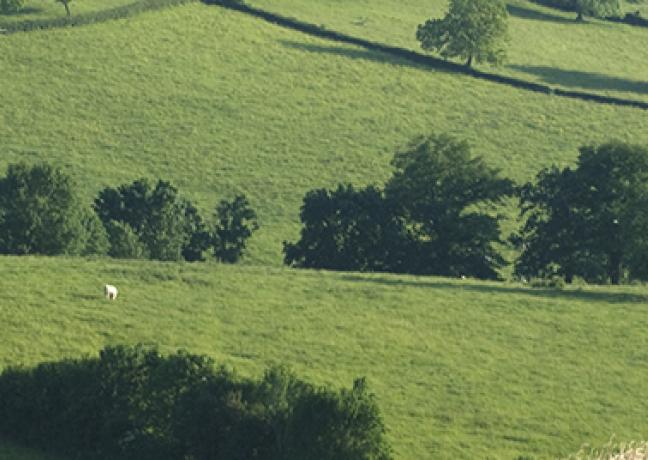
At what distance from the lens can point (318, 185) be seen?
455 feet

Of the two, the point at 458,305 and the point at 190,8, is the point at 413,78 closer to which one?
the point at 190,8

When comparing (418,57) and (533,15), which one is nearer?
(418,57)

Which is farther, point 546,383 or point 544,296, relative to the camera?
point 544,296

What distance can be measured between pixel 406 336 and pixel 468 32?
83610 millimetres

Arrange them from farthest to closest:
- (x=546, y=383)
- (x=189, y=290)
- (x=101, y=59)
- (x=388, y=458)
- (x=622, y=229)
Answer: (x=101, y=59) < (x=622, y=229) < (x=189, y=290) < (x=546, y=383) < (x=388, y=458)

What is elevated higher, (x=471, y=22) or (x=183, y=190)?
(x=471, y=22)

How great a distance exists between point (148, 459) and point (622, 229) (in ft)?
161

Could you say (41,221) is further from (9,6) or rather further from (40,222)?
(9,6)

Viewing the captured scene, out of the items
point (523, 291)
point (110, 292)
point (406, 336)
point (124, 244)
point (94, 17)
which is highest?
point (94, 17)

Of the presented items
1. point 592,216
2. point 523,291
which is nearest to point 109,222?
point 523,291

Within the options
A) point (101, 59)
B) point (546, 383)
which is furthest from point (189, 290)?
point (101, 59)

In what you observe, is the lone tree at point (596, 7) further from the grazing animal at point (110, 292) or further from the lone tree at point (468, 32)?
the grazing animal at point (110, 292)

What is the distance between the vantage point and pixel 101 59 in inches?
6152

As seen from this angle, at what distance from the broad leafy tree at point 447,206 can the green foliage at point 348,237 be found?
61.4 inches
